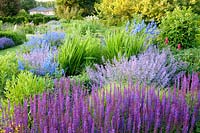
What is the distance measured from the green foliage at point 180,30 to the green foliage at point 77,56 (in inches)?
100

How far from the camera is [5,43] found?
15547 mm

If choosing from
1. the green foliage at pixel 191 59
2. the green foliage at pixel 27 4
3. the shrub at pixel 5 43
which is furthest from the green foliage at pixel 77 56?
the green foliage at pixel 27 4

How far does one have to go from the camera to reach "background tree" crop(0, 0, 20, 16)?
1383 inches

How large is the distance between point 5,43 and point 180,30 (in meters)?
8.56

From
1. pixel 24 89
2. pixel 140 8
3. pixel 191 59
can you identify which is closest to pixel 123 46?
pixel 191 59

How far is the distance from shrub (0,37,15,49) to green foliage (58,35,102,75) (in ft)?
27.6

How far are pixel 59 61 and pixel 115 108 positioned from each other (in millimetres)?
3633

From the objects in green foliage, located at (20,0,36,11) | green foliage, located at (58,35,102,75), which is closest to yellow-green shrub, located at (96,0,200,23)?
green foliage, located at (58,35,102,75)

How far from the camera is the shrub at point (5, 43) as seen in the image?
15.1 m

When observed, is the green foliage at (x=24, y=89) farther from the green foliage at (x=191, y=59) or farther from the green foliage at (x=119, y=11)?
the green foliage at (x=119, y=11)

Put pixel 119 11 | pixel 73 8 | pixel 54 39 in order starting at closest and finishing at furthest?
pixel 54 39 < pixel 119 11 < pixel 73 8

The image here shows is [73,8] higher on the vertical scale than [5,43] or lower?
lower

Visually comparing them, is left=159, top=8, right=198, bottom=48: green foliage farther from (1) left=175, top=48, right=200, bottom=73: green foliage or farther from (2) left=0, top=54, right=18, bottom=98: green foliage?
(2) left=0, top=54, right=18, bottom=98: green foliage

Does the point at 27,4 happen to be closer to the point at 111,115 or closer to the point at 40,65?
the point at 40,65
